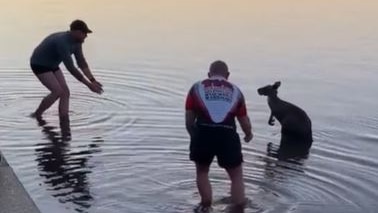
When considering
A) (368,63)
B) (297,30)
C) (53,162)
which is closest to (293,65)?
(368,63)

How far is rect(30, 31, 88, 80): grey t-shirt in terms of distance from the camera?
1364 centimetres

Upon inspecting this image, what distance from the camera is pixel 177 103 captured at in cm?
1570

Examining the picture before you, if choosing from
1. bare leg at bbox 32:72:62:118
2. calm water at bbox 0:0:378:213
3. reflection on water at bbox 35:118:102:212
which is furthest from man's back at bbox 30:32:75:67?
reflection on water at bbox 35:118:102:212

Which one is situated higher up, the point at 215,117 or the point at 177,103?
the point at 215,117

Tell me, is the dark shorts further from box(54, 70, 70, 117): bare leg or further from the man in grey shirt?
box(54, 70, 70, 117): bare leg

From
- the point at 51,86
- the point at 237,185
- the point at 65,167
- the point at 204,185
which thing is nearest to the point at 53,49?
the point at 51,86

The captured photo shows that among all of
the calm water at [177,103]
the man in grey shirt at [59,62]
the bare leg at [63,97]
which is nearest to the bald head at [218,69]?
the calm water at [177,103]

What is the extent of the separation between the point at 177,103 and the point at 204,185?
236 inches

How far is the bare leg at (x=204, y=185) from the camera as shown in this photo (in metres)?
9.72

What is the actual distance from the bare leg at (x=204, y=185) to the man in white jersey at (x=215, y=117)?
0.12 meters

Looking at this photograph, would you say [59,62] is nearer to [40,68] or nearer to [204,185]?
[40,68]

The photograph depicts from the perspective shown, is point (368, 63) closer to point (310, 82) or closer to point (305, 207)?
point (310, 82)

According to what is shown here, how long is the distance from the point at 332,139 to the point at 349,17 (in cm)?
1473

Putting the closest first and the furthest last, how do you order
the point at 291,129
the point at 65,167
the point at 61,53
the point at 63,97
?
the point at 65,167 → the point at 291,129 → the point at 61,53 → the point at 63,97
